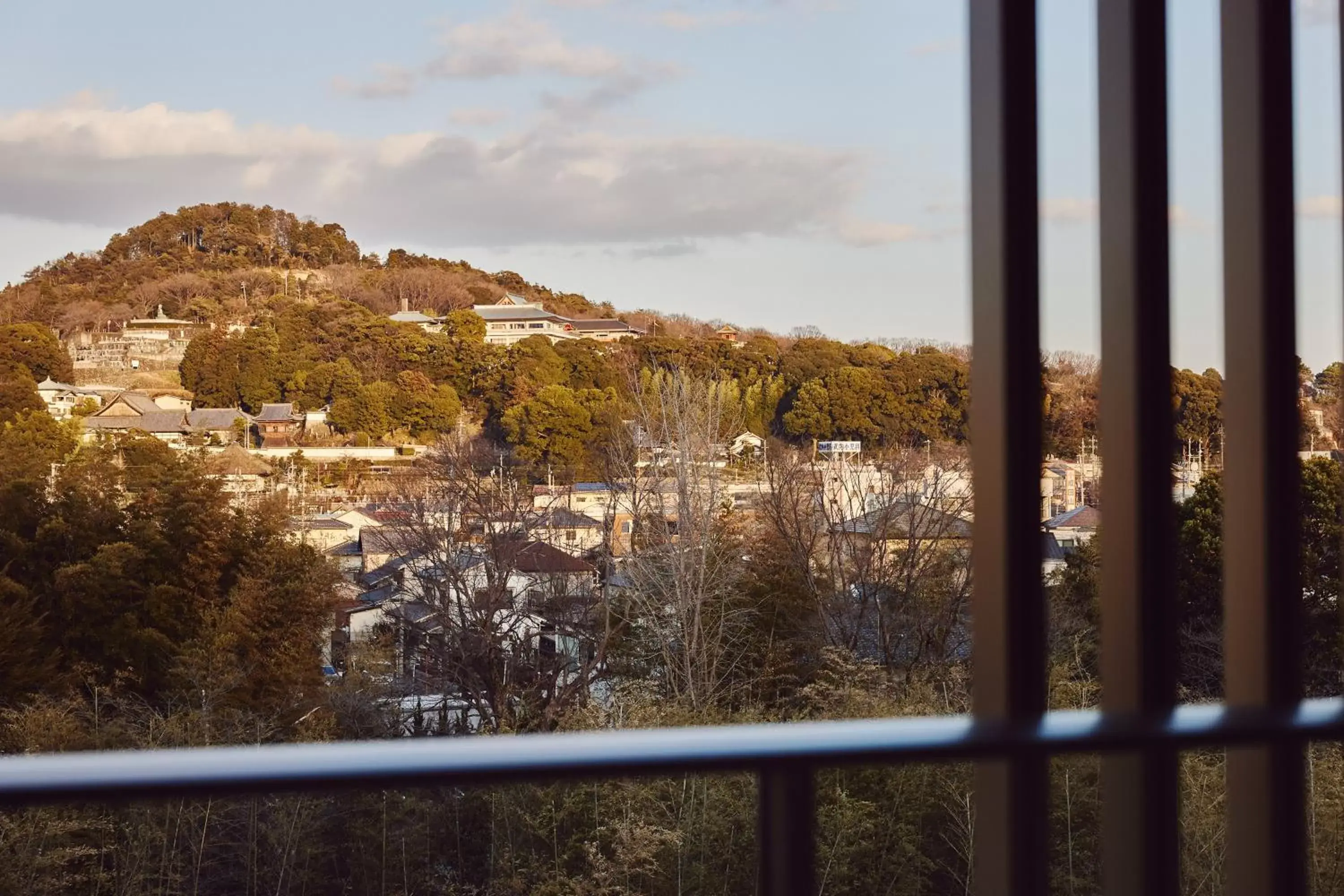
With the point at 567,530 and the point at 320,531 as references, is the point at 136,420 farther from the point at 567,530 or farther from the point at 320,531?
the point at 567,530

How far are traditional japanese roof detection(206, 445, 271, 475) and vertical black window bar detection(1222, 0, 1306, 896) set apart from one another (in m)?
12.2

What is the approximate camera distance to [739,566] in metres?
10.8

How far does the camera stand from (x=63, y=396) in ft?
45.5

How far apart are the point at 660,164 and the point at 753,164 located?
4.82 ft

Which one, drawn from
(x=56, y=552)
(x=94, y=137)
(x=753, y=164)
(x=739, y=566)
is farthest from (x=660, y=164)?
(x=56, y=552)

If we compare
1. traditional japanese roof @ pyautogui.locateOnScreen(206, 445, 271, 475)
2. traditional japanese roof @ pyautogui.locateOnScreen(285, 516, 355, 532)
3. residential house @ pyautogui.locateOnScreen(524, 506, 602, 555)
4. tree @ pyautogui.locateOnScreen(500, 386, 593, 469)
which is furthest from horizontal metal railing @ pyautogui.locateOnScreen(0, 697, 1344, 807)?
traditional japanese roof @ pyautogui.locateOnScreen(206, 445, 271, 475)

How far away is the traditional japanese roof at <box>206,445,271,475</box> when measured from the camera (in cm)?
1218

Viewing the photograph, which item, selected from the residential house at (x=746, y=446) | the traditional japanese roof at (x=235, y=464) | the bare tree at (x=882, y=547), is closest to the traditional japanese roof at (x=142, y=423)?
the traditional japanese roof at (x=235, y=464)

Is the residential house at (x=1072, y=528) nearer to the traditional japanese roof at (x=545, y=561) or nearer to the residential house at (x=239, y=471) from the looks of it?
the traditional japanese roof at (x=545, y=561)

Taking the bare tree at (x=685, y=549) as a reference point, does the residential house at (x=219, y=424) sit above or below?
above

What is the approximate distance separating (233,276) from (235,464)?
12.7ft

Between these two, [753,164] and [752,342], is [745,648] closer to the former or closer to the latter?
[752,342]

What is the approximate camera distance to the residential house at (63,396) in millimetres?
13461

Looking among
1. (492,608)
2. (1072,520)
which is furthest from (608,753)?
(492,608)
